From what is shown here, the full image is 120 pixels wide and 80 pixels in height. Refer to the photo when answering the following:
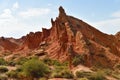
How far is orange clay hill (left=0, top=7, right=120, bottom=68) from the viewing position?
66.8m

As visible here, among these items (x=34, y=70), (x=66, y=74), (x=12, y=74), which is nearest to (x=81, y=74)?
(x=66, y=74)

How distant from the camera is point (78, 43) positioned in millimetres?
68250

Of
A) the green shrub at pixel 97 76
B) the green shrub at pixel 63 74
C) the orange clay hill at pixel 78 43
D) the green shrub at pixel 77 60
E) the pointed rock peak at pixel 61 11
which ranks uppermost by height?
the pointed rock peak at pixel 61 11

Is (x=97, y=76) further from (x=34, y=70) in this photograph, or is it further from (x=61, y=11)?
(x=61, y=11)

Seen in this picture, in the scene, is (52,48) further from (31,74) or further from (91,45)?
(31,74)

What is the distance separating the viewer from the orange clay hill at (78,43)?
66812mm

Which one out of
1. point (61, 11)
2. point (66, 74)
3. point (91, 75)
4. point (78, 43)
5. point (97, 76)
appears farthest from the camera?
point (61, 11)

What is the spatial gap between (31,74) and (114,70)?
1953 centimetres

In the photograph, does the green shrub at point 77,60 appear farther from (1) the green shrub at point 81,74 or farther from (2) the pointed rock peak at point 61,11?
(2) the pointed rock peak at point 61,11

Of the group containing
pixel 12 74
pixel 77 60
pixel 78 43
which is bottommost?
pixel 12 74

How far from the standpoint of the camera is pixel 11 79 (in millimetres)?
51469

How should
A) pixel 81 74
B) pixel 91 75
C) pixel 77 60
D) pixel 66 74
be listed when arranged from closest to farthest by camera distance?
pixel 66 74 → pixel 91 75 → pixel 81 74 → pixel 77 60

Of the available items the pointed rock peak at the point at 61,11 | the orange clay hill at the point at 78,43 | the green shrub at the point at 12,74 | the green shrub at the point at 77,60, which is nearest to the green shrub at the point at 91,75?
the green shrub at the point at 77,60

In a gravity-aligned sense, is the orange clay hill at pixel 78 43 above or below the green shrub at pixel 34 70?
above
